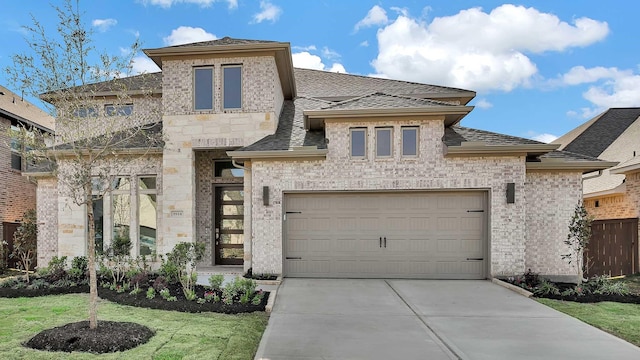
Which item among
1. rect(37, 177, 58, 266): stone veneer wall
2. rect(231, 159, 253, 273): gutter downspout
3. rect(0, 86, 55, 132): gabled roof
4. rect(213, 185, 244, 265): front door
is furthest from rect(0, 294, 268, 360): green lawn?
rect(0, 86, 55, 132): gabled roof

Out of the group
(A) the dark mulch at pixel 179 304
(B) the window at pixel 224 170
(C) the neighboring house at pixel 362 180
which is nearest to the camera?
(A) the dark mulch at pixel 179 304

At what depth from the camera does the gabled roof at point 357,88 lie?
13336 millimetres

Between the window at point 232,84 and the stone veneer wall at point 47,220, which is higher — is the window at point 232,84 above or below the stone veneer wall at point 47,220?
above

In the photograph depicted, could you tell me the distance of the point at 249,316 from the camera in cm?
638

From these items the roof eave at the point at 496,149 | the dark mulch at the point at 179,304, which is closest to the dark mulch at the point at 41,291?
the dark mulch at the point at 179,304

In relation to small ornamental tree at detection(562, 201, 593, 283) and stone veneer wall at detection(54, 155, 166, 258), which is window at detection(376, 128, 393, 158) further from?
stone veneer wall at detection(54, 155, 166, 258)

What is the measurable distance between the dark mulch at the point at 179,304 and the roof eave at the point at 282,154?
3.34m

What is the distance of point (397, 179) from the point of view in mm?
9398

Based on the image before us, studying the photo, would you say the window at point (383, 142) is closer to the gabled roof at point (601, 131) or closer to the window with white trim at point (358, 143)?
the window with white trim at point (358, 143)

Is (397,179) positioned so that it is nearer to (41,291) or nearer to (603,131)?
(41,291)

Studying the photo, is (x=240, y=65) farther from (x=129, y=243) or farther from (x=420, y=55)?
(x=420, y=55)

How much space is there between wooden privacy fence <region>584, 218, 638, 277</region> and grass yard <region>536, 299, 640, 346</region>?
3404mm

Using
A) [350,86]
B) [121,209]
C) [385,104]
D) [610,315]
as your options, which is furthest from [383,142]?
[121,209]

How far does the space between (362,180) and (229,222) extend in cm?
466
